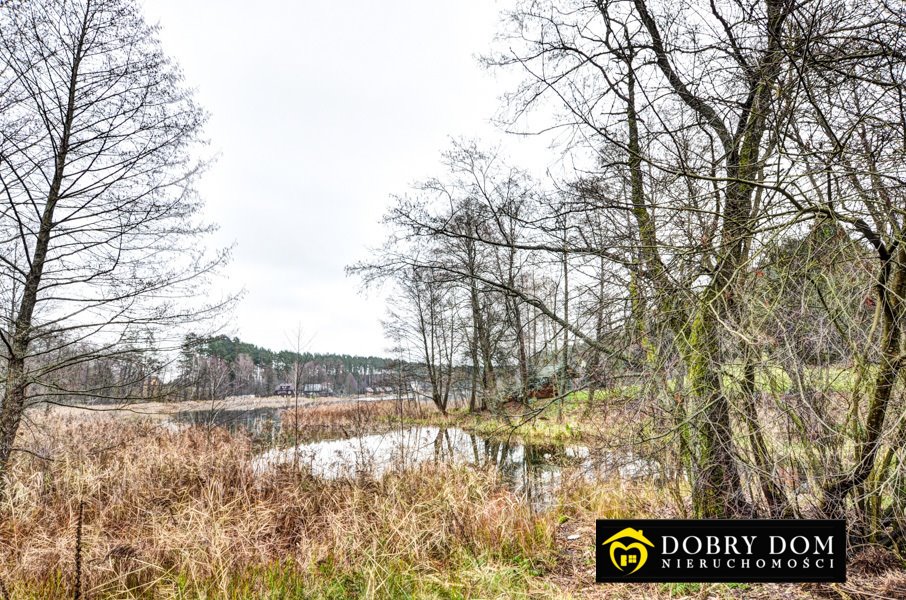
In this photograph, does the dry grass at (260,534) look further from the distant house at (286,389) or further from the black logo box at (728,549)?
the distant house at (286,389)

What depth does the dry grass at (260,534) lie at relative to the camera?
327 cm

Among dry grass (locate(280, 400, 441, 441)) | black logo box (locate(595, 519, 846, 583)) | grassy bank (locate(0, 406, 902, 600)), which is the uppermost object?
black logo box (locate(595, 519, 846, 583))

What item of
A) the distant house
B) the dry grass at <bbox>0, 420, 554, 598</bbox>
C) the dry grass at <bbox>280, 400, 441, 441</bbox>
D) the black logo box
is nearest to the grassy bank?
the dry grass at <bbox>0, 420, 554, 598</bbox>

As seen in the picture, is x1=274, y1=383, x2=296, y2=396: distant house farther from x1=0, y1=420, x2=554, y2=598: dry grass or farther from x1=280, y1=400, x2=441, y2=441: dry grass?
x1=0, y1=420, x2=554, y2=598: dry grass

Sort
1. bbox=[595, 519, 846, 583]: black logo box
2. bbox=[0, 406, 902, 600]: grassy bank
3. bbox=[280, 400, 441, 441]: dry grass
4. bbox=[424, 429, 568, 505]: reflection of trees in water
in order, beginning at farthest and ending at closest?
bbox=[280, 400, 441, 441]: dry grass < bbox=[424, 429, 568, 505]: reflection of trees in water < bbox=[0, 406, 902, 600]: grassy bank < bbox=[595, 519, 846, 583]: black logo box

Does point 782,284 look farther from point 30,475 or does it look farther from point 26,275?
point 30,475

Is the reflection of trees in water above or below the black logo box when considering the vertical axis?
below

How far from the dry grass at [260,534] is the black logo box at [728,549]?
0.99 metres

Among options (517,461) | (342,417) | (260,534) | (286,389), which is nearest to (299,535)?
(260,534)

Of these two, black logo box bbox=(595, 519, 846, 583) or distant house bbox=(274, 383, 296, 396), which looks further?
distant house bbox=(274, 383, 296, 396)

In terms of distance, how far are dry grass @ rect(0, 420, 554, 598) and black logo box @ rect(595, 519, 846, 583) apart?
99 cm

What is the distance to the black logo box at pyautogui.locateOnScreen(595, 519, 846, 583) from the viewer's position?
251cm

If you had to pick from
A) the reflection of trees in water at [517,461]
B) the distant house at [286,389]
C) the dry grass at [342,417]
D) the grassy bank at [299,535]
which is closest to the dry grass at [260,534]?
the grassy bank at [299,535]

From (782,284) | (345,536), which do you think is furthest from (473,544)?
(782,284)
